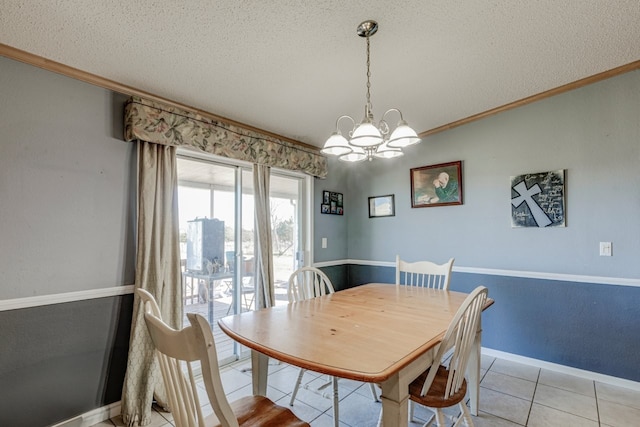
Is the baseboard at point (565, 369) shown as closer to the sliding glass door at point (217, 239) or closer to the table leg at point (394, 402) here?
the table leg at point (394, 402)

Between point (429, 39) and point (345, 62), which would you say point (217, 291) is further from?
point (429, 39)

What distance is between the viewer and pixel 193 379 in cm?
94

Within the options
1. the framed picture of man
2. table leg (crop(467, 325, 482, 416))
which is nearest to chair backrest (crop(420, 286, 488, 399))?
table leg (crop(467, 325, 482, 416))

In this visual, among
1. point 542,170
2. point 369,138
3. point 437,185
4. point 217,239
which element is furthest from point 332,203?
point 369,138

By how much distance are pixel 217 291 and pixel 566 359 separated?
303 centimetres

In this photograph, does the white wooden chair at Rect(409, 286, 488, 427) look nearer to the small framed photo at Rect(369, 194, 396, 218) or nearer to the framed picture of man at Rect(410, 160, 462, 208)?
the framed picture of man at Rect(410, 160, 462, 208)

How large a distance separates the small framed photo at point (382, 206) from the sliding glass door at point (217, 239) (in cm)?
127

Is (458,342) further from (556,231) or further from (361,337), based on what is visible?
(556,231)

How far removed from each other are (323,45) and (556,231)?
2.41m

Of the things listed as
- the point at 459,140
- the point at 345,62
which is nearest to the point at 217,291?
the point at 345,62

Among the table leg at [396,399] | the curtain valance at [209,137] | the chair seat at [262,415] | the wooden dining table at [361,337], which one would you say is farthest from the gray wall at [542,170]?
the chair seat at [262,415]

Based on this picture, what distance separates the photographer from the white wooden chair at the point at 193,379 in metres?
0.83

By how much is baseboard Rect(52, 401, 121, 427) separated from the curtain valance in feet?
5.95

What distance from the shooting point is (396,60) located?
200 cm
